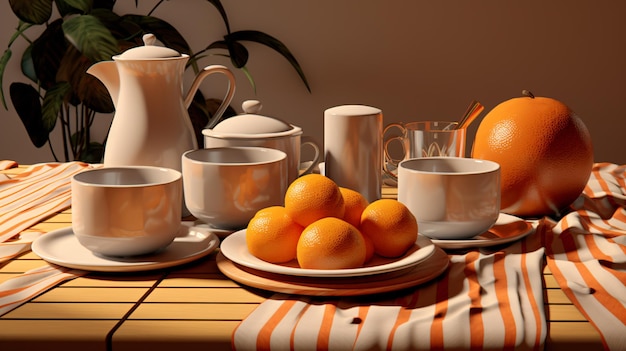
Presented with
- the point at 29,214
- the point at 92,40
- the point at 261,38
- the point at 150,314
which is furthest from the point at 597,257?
the point at 261,38

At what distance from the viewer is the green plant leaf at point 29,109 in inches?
97.7

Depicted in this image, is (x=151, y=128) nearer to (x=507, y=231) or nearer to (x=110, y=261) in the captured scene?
(x=110, y=261)

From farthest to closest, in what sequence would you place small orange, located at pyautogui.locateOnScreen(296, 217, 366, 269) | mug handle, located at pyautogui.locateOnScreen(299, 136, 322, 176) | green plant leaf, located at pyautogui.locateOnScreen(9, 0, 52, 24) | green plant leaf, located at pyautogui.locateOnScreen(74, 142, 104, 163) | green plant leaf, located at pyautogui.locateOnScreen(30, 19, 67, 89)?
green plant leaf, located at pyautogui.locateOnScreen(74, 142, 104, 163) < green plant leaf, located at pyautogui.locateOnScreen(30, 19, 67, 89) < green plant leaf, located at pyautogui.locateOnScreen(9, 0, 52, 24) < mug handle, located at pyautogui.locateOnScreen(299, 136, 322, 176) < small orange, located at pyautogui.locateOnScreen(296, 217, 366, 269)

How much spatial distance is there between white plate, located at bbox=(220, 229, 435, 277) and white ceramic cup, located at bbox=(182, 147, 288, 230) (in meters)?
0.05

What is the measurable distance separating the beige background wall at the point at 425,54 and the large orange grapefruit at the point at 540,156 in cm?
194

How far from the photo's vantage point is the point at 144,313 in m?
0.73

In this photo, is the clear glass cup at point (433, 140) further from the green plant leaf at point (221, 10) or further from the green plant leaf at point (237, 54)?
the green plant leaf at point (221, 10)

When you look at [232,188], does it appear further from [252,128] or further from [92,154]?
[92,154]

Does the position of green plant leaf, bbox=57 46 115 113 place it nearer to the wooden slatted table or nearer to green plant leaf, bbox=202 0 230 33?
green plant leaf, bbox=202 0 230 33

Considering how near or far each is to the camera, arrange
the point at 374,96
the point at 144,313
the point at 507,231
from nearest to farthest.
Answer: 1. the point at 144,313
2. the point at 507,231
3. the point at 374,96

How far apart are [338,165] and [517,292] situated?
0.39m

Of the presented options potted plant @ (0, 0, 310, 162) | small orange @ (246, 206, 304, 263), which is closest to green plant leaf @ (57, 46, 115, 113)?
potted plant @ (0, 0, 310, 162)

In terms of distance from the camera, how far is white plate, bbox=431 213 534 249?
3.04ft

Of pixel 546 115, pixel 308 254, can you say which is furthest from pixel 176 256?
pixel 546 115
